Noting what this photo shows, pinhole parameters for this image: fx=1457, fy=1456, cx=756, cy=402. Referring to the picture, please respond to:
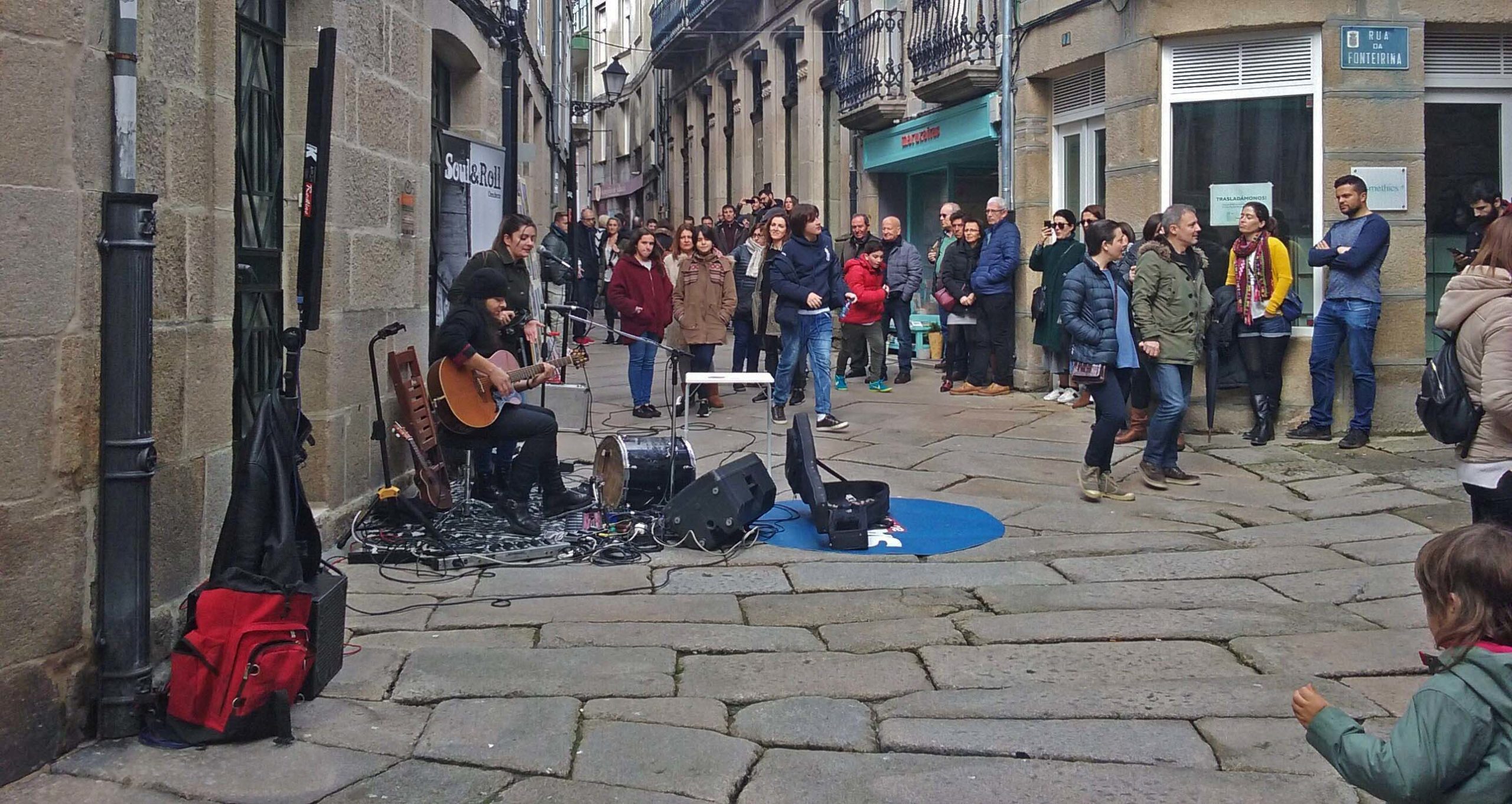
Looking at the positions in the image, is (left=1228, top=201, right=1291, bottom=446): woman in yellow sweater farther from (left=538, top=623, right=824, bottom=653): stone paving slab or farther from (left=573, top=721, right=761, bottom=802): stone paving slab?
(left=573, top=721, right=761, bottom=802): stone paving slab

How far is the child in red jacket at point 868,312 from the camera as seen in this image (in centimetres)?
1443

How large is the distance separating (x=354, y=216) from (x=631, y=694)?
3713 millimetres

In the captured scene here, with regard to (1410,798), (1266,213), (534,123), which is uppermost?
(534,123)

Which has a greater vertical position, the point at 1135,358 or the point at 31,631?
the point at 1135,358

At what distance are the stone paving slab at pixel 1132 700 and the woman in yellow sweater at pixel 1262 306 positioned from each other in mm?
6078

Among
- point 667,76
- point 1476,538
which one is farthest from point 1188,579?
point 667,76

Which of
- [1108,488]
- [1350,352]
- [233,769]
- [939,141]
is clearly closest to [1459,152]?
[1350,352]

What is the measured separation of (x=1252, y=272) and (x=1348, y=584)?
15.2ft

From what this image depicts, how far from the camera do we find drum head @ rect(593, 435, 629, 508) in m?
8.33

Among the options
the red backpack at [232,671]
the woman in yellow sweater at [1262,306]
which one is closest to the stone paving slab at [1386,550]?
the woman in yellow sweater at [1262,306]

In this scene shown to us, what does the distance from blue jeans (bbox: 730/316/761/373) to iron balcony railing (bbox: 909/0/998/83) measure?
3.70 m

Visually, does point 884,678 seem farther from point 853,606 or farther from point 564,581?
point 564,581

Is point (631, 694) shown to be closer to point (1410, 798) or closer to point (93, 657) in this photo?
point (93, 657)

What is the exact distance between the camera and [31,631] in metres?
4.19
